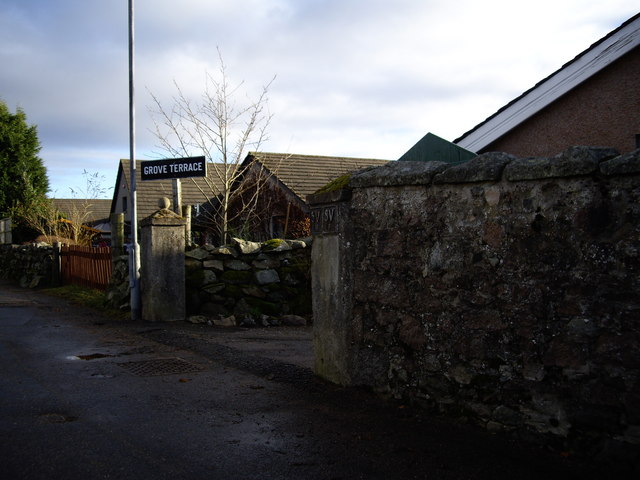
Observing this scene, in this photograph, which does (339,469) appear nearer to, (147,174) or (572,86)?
(572,86)

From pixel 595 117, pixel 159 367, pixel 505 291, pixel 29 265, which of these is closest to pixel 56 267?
pixel 29 265

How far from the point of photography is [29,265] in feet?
65.7

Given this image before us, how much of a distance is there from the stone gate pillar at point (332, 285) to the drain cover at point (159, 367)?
5.40 ft

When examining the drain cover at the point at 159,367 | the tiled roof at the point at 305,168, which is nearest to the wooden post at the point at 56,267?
the tiled roof at the point at 305,168

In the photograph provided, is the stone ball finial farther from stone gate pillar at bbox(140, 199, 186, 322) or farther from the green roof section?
the green roof section

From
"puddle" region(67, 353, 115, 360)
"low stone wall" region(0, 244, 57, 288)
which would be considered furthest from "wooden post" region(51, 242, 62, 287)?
"puddle" region(67, 353, 115, 360)

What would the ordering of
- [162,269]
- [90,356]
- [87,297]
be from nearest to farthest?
[90,356] → [162,269] → [87,297]

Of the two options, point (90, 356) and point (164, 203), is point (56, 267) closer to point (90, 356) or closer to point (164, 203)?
point (164, 203)

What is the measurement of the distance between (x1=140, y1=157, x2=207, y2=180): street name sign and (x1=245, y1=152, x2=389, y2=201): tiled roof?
37.5 feet

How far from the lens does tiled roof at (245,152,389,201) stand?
23.4 m

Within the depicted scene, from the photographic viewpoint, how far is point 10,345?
812 cm

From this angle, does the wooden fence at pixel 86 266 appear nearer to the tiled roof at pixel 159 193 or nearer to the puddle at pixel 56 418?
the puddle at pixel 56 418

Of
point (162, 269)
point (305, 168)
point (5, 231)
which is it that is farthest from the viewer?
point (5, 231)

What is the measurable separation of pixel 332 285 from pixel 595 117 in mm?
4497
